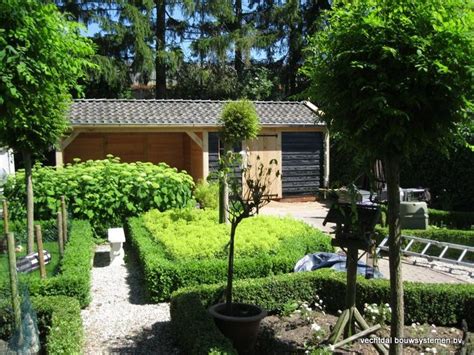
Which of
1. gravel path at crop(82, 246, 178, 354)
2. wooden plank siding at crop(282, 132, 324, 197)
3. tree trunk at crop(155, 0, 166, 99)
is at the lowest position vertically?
gravel path at crop(82, 246, 178, 354)

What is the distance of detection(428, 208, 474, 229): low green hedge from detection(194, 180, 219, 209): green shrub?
211 inches

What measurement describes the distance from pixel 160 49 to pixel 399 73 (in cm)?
2215

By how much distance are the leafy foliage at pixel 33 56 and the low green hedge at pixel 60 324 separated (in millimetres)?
1936

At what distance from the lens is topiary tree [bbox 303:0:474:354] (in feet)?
11.7

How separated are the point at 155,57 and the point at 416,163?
14.6 meters

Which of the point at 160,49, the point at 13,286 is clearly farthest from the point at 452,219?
the point at 160,49

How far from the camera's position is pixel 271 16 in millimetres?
26812

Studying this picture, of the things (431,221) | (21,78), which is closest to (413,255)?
(431,221)

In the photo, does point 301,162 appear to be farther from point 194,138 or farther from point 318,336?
point 318,336

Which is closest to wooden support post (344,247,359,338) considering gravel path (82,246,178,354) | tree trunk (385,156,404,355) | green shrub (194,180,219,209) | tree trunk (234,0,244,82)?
tree trunk (385,156,404,355)

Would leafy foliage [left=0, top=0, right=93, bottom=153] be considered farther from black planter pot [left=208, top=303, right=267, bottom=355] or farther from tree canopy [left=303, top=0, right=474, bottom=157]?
black planter pot [left=208, top=303, right=267, bottom=355]

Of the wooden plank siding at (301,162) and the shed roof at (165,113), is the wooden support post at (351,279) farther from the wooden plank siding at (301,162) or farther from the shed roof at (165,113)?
the wooden plank siding at (301,162)

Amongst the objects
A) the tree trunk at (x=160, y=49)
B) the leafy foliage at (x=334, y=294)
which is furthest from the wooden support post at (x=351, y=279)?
the tree trunk at (x=160, y=49)

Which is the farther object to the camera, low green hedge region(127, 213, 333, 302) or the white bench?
the white bench
